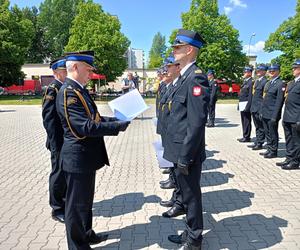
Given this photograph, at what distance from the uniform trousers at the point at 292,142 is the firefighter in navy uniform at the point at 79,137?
467 centimetres

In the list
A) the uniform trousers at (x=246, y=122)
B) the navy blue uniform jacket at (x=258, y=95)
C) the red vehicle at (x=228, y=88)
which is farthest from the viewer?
the red vehicle at (x=228, y=88)

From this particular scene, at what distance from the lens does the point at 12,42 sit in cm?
3947

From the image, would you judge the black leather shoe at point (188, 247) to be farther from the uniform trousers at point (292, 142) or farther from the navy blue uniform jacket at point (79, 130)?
the uniform trousers at point (292, 142)

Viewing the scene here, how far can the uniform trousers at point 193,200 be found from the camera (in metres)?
3.44

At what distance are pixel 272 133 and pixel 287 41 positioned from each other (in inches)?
1273

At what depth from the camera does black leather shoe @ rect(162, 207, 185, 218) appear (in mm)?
4535

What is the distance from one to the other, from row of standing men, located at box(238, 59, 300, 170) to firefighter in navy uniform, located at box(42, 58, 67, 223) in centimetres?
456

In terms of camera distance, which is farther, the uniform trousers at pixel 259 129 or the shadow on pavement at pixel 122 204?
the uniform trousers at pixel 259 129

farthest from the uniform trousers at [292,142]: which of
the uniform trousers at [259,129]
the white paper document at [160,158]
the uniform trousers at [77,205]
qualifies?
the uniform trousers at [77,205]

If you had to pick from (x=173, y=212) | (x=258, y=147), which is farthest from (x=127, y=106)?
(x=258, y=147)

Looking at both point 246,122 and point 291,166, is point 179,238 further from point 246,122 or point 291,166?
point 246,122

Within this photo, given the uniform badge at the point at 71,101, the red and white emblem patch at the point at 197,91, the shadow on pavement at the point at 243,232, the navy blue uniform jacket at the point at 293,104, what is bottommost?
the shadow on pavement at the point at 243,232

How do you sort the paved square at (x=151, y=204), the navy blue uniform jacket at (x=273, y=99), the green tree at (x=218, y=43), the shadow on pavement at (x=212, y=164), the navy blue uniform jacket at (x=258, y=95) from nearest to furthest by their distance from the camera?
the paved square at (x=151, y=204) < the shadow on pavement at (x=212, y=164) < the navy blue uniform jacket at (x=273, y=99) < the navy blue uniform jacket at (x=258, y=95) < the green tree at (x=218, y=43)

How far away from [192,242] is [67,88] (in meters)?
1.98
